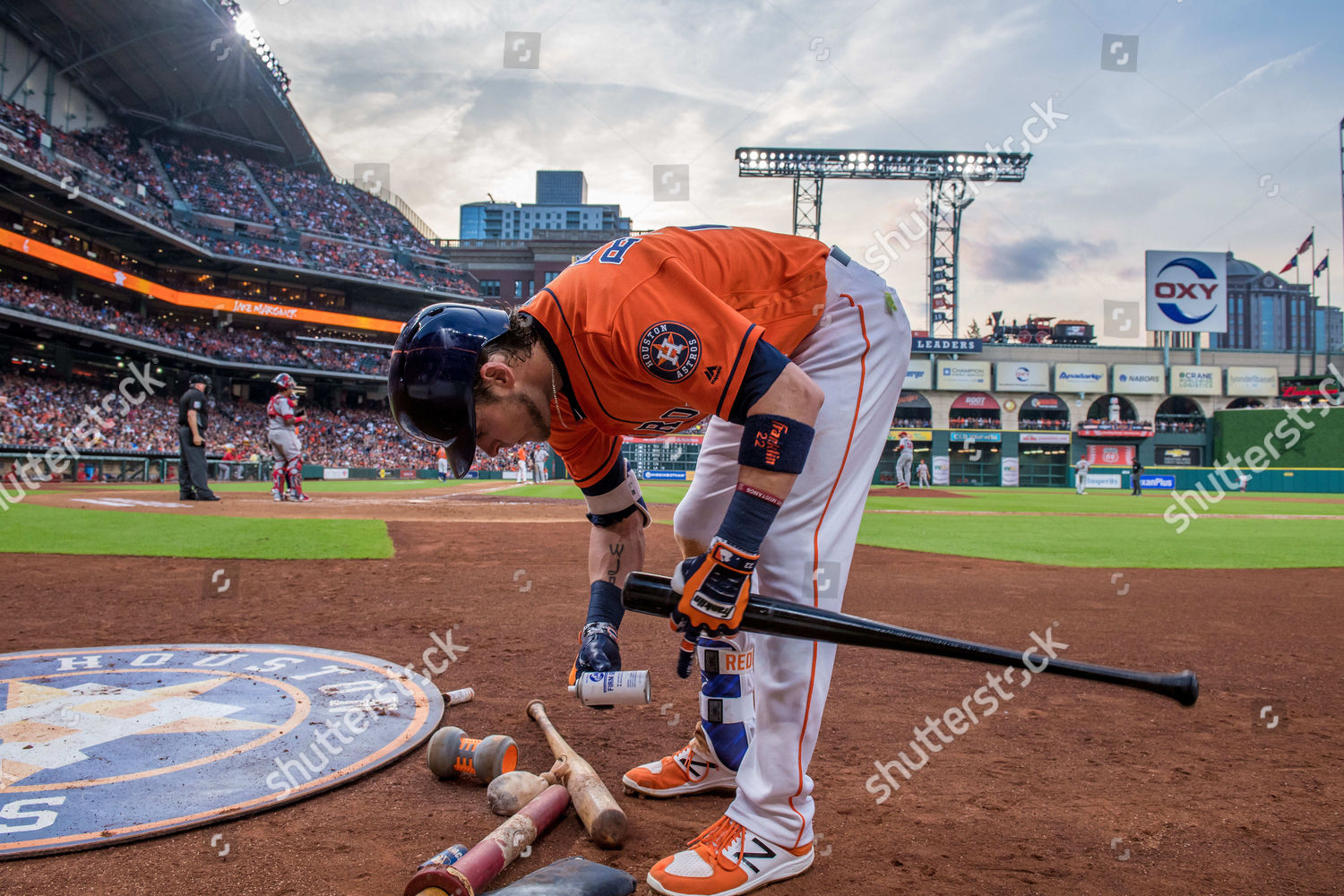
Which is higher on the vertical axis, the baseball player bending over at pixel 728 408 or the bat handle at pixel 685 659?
the baseball player bending over at pixel 728 408

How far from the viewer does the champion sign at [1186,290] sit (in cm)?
4022

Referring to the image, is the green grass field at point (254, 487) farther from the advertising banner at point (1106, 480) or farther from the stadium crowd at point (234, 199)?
the advertising banner at point (1106, 480)

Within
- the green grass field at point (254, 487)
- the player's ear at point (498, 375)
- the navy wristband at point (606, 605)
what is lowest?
the green grass field at point (254, 487)

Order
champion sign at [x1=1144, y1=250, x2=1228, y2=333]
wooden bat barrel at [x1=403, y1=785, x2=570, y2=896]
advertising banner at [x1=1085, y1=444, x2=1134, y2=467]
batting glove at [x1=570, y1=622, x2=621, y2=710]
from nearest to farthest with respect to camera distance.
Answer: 1. wooden bat barrel at [x1=403, y1=785, x2=570, y2=896]
2. batting glove at [x1=570, y1=622, x2=621, y2=710]
3. champion sign at [x1=1144, y1=250, x2=1228, y2=333]
4. advertising banner at [x1=1085, y1=444, x2=1134, y2=467]

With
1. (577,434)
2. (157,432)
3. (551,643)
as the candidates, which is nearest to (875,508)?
(551,643)

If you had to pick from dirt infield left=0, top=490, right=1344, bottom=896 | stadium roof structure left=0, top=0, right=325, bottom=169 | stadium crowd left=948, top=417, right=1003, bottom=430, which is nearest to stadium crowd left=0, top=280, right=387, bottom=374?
stadium roof structure left=0, top=0, right=325, bottom=169

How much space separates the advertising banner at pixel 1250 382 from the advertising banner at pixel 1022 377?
37.8 feet

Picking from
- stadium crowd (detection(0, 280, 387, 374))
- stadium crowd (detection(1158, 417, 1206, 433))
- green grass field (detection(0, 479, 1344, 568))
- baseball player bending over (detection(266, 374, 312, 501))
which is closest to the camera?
green grass field (detection(0, 479, 1344, 568))

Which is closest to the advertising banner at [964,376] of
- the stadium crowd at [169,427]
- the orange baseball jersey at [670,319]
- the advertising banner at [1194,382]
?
the advertising banner at [1194,382]

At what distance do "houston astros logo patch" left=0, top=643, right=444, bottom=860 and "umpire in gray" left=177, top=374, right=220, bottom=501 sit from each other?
9.52 metres

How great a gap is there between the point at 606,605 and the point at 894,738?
1.31 metres

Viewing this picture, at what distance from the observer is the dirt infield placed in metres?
1.88

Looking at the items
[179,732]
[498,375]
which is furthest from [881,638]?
[179,732]

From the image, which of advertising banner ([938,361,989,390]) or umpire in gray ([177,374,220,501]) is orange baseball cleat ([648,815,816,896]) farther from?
advertising banner ([938,361,989,390])
